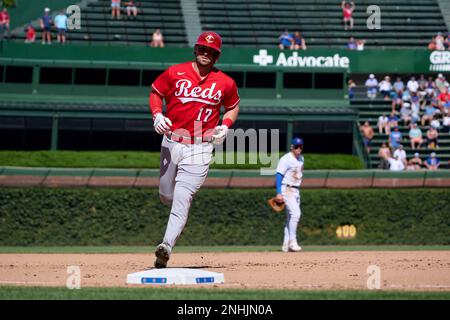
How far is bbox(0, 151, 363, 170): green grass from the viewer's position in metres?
25.4

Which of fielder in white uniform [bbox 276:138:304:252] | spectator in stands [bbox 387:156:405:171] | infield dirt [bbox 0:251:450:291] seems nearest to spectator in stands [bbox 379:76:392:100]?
spectator in stands [bbox 387:156:405:171]

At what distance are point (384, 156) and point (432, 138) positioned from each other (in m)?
3.30

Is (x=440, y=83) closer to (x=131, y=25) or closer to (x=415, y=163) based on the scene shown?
(x=415, y=163)

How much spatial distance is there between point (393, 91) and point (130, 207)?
14511mm

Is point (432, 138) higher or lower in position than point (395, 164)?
higher

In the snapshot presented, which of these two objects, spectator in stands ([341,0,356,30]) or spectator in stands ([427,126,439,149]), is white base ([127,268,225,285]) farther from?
spectator in stands ([341,0,356,30])

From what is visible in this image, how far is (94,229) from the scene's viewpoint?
2089 cm

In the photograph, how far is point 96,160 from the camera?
85.4 feet

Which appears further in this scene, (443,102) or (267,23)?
(267,23)

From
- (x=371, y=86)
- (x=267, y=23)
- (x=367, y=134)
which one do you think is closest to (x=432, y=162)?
(x=367, y=134)

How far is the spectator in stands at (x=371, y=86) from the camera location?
3231 cm

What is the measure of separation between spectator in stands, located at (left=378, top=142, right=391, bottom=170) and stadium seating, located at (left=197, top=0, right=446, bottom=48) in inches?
324
